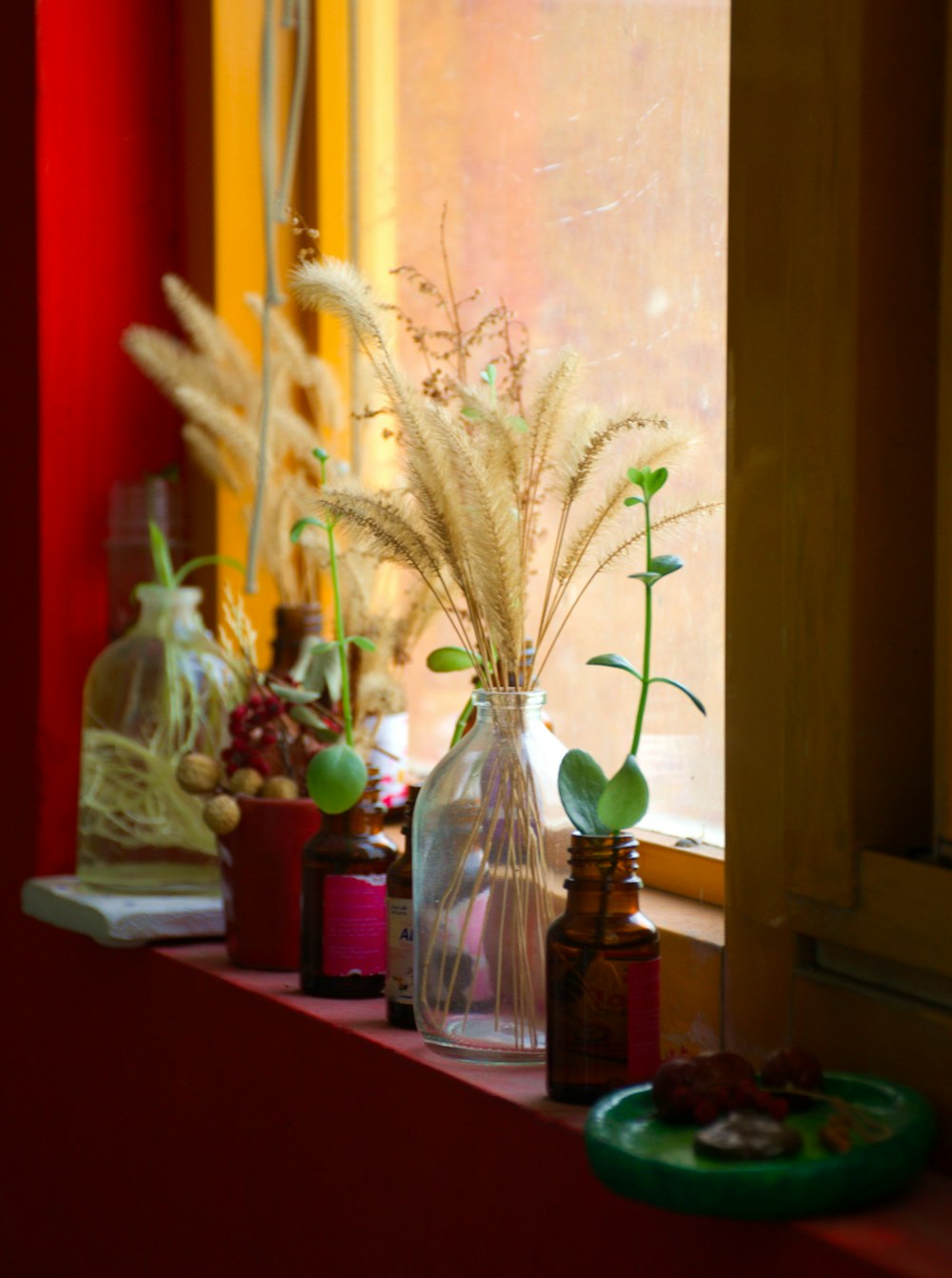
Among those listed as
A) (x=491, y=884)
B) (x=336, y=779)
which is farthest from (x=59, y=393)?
(x=491, y=884)

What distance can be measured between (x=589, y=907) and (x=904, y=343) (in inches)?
12.7

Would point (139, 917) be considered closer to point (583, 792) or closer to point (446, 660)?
point (446, 660)

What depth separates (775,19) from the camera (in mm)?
729

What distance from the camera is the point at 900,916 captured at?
685 millimetres

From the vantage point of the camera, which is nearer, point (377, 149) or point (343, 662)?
point (343, 662)

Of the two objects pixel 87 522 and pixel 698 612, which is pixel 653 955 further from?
pixel 87 522

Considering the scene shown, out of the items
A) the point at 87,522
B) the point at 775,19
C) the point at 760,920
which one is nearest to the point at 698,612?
the point at 760,920

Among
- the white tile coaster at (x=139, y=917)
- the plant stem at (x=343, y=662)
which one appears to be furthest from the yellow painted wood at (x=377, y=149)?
the white tile coaster at (x=139, y=917)

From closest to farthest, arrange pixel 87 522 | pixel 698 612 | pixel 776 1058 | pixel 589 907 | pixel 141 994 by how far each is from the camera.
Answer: pixel 776 1058 < pixel 589 907 < pixel 698 612 < pixel 141 994 < pixel 87 522

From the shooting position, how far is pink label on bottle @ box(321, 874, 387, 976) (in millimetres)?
978

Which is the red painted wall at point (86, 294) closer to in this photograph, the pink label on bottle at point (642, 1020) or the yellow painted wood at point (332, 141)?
the yellow painted wood at point (332, 141)

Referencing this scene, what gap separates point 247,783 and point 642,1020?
1.38 feet

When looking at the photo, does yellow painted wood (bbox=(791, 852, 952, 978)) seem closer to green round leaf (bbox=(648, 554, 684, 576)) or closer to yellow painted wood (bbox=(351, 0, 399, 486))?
green round leaf (bbox=(648, 554, 684, 576))

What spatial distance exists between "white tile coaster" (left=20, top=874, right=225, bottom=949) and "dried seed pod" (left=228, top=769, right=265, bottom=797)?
0.43ft
